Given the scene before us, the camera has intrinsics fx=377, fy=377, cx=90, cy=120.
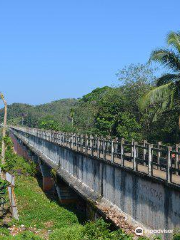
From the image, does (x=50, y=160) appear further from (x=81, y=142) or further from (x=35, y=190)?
(x=81, y=142)

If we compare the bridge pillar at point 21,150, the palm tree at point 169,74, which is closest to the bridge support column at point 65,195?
the palm tree at point 169,74

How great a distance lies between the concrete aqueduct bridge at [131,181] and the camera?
10961 mm

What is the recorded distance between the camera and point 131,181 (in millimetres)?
13672

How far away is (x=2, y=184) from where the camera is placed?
27.2 m

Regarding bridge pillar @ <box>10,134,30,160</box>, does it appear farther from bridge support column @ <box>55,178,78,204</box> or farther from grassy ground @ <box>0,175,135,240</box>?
bridge support column @ <box>55,178,78,204</box>

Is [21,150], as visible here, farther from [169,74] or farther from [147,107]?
[169,74]

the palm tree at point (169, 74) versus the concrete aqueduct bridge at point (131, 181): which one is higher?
the palm tree at point (169, 74)

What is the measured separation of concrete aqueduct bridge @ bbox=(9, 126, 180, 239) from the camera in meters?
11.0

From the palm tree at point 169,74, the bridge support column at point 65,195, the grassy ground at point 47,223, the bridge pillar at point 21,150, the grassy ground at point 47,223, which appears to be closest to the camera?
the grassy ground at point 47,223

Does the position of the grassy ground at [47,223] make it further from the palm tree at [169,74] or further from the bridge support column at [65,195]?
the palm tree at [169,74]

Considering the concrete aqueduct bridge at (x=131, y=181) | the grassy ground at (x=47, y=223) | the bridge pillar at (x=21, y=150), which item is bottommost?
the grassy ground at (x=47, y=223)
